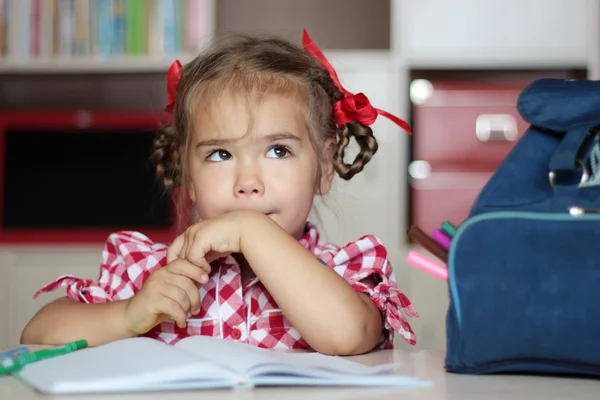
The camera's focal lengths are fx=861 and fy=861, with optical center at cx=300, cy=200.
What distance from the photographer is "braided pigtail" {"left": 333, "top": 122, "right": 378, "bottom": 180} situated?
1.22 metres

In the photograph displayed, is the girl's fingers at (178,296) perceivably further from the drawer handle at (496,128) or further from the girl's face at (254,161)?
the drawer handle at (496,128)

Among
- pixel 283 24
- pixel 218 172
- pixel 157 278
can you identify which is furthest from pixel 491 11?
pixel 157 278

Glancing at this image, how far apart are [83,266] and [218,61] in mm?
1412

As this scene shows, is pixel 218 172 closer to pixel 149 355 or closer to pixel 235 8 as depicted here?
pixel 149 355

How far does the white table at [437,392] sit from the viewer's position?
0.58 metres

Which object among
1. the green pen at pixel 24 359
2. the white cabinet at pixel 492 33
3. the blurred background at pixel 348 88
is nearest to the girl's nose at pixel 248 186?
the green pen at pixel 24 359

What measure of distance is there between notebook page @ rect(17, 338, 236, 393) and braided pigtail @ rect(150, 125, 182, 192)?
63 cm

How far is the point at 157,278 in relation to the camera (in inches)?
36.2

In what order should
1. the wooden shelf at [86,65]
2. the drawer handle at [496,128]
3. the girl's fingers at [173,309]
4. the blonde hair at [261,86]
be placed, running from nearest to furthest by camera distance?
1. the girl's fingers at [173,309]
2. the blonde hair at [261,86]
3. the drawer handle at [496,128]
4. the wooden shelf at [86,65]

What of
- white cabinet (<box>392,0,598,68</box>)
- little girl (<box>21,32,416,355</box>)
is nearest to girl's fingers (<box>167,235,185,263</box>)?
little girl (<box>21,32,416,355</box>)

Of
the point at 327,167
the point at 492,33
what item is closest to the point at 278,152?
the point at 327,167

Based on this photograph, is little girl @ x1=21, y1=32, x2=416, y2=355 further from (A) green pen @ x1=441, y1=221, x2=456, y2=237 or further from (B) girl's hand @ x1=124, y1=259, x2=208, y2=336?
(A) green pen @ x1=441, y1=221, x2=456, y2=237

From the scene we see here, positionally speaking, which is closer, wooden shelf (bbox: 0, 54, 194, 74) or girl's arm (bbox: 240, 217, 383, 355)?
girl's arm (bbox: 240, 217, 383, 355)

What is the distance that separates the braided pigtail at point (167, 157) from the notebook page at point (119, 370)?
2.05ft
